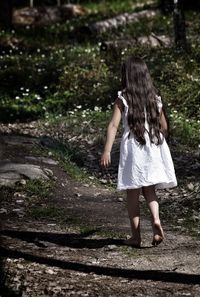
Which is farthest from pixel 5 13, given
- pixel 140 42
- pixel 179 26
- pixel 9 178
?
pixel 9 178

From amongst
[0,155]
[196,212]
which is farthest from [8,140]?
[196,212]

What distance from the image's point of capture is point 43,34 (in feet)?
83.5

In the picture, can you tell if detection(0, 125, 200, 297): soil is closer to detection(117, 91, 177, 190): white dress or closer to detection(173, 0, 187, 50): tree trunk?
detection(117, 91, 177, 190): white dress

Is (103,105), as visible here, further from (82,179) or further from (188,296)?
(188,296)

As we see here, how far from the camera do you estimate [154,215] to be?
6.32m

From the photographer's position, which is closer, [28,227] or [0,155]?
[28,227]

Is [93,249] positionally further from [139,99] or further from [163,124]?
[139,99]

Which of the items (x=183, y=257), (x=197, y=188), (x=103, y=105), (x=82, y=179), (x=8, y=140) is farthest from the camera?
(x=103, y=105)

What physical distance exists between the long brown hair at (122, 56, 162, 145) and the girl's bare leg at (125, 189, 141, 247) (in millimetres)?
501

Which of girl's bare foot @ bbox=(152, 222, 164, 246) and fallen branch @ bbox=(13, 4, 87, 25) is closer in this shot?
girl's bare foot @ bbox=(152, 222, 164, 246)

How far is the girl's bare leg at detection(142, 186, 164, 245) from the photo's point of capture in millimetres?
6320

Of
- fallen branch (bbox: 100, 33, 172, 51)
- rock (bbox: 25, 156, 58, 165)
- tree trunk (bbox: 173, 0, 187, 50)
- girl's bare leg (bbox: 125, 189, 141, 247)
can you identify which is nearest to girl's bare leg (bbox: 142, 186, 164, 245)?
girl's bare leg (bbox: 125, 189, 141, 247)

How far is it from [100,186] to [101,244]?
9.55 ft

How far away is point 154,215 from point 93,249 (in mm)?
683
